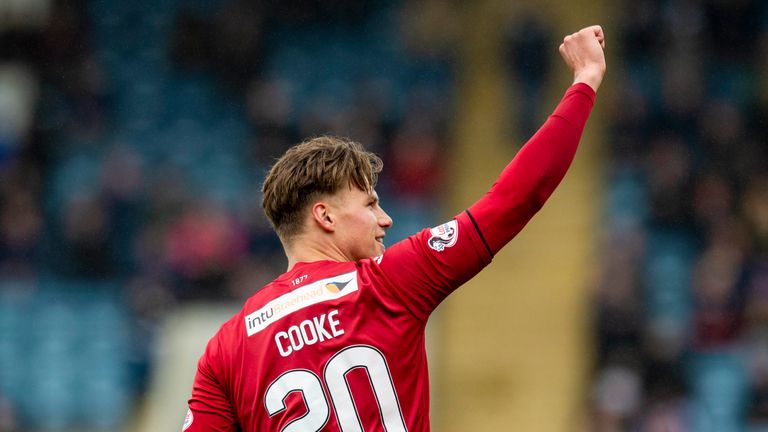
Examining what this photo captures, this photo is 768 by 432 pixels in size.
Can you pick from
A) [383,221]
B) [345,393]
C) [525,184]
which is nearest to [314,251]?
[383,221]

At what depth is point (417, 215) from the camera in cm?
1228

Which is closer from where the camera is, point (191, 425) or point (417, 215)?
point (191, 425)

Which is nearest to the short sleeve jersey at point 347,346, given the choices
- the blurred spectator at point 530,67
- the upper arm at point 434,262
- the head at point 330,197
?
the upper arm at point 434,262

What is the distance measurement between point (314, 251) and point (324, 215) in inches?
4.4

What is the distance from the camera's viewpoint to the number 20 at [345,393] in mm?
3129

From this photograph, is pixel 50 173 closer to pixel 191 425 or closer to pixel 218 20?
pixel 218 20

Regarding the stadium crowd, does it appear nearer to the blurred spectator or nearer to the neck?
the blurred spectator

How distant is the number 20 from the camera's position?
313cm

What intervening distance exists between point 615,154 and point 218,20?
16.1 ft

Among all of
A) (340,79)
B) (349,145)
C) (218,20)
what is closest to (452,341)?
Result: (340,79)

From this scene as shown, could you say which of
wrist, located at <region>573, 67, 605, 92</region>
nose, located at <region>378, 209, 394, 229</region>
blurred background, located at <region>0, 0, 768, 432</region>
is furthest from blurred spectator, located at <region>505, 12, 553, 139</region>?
wrist, located at <region>573, 67, 605, 92</region>

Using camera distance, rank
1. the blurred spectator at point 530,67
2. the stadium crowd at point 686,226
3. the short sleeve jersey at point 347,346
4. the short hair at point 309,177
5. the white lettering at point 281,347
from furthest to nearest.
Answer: the blurred spectator at point 530,67, the stadium crowd at point 686,226, the short hair at point 309,177, the white lettering at point 281,347, the short sleeve jersey at point 347,346

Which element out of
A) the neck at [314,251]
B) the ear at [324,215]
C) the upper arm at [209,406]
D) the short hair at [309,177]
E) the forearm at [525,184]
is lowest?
the upper arm at [209,406]

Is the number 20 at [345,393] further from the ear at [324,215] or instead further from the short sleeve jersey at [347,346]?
the ear at [324,215]
